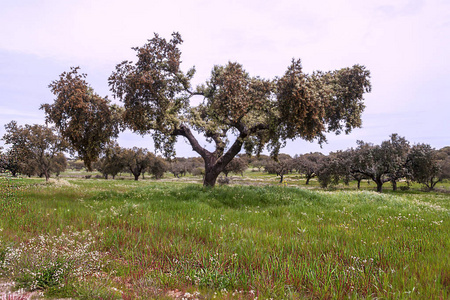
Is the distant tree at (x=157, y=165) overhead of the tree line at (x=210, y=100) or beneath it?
beneath

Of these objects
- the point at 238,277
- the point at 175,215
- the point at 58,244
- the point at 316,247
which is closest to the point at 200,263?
the point at 238,277

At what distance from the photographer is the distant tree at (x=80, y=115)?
15.9 m

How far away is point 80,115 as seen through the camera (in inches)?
637

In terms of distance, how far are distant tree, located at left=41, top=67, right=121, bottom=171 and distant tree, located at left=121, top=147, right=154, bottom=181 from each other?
182 feet

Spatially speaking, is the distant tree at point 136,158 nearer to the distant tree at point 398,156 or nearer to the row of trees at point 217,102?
the row of trees at point 217,102

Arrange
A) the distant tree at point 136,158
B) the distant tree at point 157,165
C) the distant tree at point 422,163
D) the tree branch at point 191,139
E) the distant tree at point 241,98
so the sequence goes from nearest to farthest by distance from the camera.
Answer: the distant tree at point 241,98, the tree branch at point 191,139, the distant tree at point 422,163, the distant tree at point 136,158, the distant tree at point 157,165

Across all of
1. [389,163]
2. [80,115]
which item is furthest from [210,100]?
[389,163]

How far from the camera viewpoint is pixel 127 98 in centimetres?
1648

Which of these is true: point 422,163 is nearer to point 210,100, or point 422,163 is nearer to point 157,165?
point 210,100

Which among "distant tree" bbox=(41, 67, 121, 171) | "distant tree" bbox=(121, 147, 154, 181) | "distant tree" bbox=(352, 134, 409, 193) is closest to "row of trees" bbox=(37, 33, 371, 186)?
"distant tree" bbox=(41, 67, 121, 171)

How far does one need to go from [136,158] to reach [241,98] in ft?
213

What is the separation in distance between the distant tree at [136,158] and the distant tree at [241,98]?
55.2 metres

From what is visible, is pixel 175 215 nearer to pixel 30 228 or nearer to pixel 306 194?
pixel 30 228

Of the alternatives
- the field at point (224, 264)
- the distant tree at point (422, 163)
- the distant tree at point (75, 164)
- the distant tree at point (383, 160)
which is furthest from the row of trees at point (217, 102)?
the distant tree at point (75, 164)
